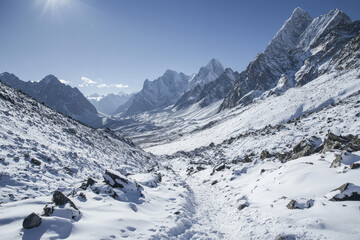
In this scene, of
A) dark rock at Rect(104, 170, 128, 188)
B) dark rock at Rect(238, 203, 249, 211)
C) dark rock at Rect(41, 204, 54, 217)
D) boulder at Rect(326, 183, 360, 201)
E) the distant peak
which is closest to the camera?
dark rock at Rect(41, 204, 54, 217)

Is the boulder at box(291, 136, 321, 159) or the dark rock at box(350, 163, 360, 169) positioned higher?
the dark rock at box(350, 163, 360, 169)

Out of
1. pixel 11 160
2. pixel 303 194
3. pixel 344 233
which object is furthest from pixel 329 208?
pixel 11 160

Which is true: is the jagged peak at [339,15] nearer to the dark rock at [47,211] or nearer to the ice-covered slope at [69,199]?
the ice-covered slope at [69,199]

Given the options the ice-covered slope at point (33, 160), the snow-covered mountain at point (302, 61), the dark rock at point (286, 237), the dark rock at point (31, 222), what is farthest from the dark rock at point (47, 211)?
the snow-covered mountain at point (302, 61)

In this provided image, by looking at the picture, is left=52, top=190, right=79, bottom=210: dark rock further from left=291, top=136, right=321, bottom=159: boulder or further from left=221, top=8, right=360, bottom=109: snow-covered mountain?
left=221, top=8, right=360, bottom=109: snow-covered mountain

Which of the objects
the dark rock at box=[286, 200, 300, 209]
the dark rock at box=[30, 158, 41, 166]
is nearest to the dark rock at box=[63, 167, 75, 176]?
the dark rock at box=[30, 158, 41, 166]

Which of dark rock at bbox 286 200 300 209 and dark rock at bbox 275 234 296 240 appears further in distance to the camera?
dark rock at bbox 286 200 300 209

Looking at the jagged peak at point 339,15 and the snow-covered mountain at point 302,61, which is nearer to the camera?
the snow-covered mountain at point 302,61

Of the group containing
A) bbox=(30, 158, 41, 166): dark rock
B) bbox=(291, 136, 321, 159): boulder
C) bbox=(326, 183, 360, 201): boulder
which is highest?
bbox=(30, 158, 41, 166): dark rock

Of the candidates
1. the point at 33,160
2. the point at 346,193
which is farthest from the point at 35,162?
the point at 346,193

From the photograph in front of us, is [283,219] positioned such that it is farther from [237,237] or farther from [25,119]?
[25,119]

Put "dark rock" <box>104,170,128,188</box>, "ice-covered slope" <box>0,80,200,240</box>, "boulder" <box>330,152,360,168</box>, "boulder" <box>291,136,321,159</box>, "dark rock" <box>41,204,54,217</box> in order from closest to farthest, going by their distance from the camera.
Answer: "ice-covered slope" <box>0,80,200,240</box>
"dark rock" <box>41,204,54,217</box>
"boulder" <box>330,152,360,168</box>
"dark rock" <box>104,170,128,188</box>
"boulder" <box>291,136,321,159</box>

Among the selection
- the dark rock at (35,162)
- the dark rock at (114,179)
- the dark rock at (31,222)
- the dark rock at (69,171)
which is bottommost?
the dark rock at (114,179)

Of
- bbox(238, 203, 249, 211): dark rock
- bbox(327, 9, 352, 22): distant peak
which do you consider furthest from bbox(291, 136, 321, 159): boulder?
bbox(327, 9, 352, 22): distant peak
